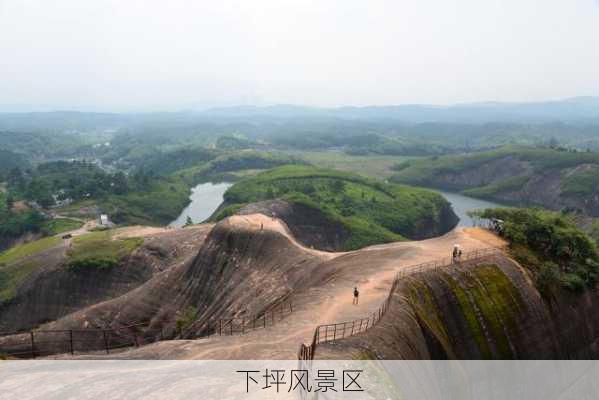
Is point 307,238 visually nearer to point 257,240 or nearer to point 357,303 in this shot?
point 257,240

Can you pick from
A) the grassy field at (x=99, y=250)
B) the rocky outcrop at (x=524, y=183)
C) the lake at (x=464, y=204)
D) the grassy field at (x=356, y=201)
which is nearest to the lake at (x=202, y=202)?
the grassy field at (x=356, y=201)

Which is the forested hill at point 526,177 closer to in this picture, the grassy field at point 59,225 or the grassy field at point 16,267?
the grassy field at point 59,225

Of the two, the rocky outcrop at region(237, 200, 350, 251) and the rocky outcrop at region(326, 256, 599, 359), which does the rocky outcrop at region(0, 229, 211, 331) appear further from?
the rocky outcrop at region(326, 256, 599, 359)

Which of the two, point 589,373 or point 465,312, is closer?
point 465,312

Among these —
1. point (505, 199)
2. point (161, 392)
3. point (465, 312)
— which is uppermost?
point (161, 392)

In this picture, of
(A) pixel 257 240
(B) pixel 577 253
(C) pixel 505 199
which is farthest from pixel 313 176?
(B) pixel 577 253

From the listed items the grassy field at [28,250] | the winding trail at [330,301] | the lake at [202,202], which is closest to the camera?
the winding trail at [330,301]
